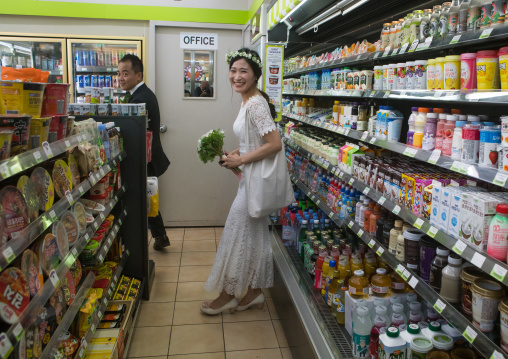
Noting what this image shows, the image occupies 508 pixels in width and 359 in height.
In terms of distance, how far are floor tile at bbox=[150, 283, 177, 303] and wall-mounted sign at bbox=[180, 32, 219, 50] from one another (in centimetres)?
311

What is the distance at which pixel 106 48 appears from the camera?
230 inches

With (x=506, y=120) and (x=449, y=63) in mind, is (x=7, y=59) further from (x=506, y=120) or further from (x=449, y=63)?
(x=506, y=120)

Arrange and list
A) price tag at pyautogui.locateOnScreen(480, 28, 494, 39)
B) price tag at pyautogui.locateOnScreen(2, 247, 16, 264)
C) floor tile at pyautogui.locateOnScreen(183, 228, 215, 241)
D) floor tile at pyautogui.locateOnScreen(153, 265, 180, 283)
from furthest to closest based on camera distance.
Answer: floor tile at pyautogui.locateOnScreen(183, 228, 215, 241) < floor tile at pyautogui.locateOnScreen(153, 265, 180, 283) < price tag at pyautogui.locateOnScreen(480, 28, 494, 39) < price tag at pyautogui.locateOnScreen(2, 247, 16, 264)

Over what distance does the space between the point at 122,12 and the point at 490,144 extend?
5043 mm

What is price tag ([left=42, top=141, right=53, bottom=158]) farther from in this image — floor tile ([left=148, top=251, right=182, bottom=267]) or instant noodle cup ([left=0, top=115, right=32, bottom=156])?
floor tile ([left=148, top=251, right=182, bottom=267])

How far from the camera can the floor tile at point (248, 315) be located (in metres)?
3.72

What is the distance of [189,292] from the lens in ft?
13.8

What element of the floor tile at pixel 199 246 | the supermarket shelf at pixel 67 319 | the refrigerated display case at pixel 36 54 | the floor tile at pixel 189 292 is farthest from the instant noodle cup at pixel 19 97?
the refrigerated display case at pixel 36 54

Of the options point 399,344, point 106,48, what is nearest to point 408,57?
point 399,344

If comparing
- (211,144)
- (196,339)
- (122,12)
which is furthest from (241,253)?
(122,12)

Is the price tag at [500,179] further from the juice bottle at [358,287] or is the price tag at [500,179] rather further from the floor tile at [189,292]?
the floor tile at [189,292]

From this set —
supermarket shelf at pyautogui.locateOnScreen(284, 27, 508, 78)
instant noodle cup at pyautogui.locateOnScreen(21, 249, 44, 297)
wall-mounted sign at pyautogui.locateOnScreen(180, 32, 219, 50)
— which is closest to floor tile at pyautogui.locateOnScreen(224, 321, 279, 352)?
instant noodle cup at pyautogui.locateOnScreen(21, 249, 44, 297)

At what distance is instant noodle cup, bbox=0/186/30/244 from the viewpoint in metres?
1.60

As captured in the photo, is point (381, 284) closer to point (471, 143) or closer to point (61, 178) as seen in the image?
point (471, 143)
